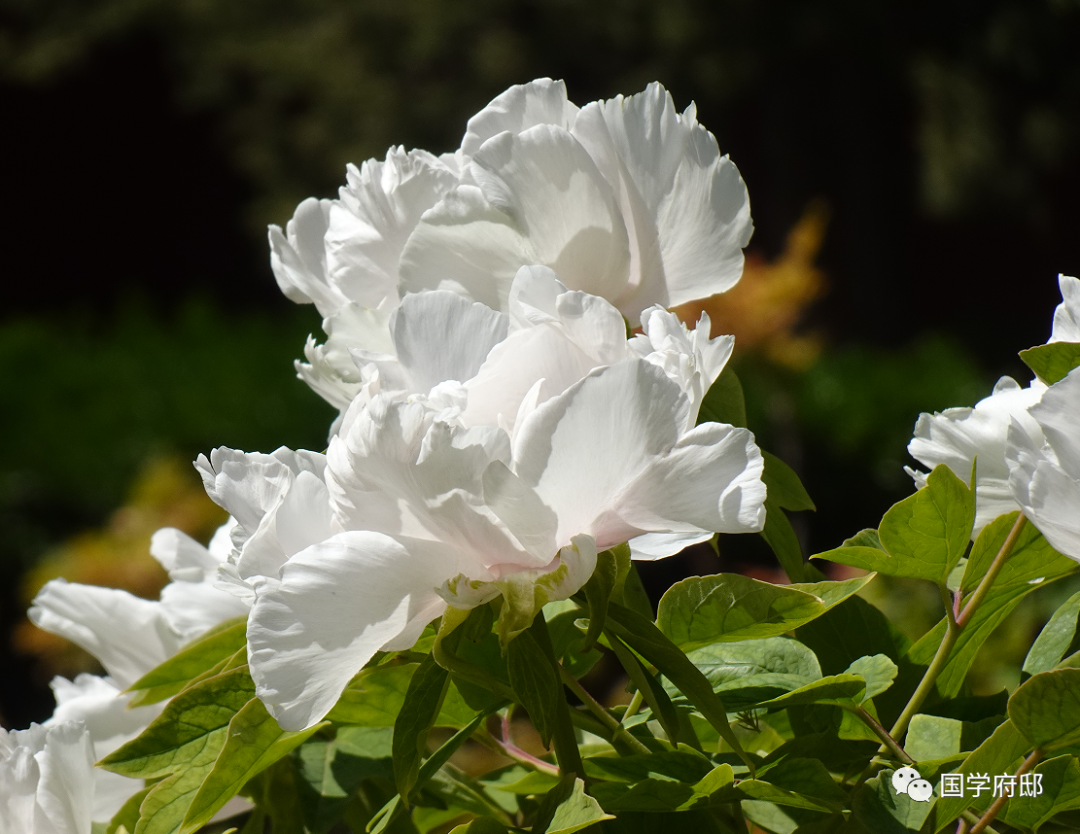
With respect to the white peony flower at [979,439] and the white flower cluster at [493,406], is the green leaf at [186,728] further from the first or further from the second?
the white peony flower at [979,439]

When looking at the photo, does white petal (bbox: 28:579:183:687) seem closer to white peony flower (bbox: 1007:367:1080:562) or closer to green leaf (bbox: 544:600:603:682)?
green leaf (bbox: 544:600:603:682)

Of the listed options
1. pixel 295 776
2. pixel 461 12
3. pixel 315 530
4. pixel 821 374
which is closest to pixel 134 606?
pixel 295 776

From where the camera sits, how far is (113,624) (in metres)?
0.59

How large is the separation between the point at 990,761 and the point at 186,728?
320 millimetres

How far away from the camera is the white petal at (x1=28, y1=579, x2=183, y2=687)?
589 millimetres

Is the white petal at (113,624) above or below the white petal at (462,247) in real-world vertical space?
below

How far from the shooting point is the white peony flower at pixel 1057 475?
0.39 meters

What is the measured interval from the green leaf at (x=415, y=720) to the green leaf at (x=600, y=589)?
0.06 m

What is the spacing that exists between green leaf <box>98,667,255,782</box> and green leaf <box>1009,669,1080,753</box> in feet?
0.98

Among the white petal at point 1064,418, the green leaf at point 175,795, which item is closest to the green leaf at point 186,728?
the green leaf at point 175,795

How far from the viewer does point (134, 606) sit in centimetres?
59

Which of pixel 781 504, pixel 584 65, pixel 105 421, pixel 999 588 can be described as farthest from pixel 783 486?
pixel 584 65

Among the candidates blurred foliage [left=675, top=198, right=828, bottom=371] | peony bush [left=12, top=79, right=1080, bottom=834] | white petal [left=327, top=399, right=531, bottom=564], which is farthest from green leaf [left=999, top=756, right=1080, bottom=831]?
blurred foliage [left=675, top=198, right=828, bottom=371]

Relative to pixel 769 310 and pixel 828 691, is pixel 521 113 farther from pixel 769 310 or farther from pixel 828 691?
pixel 769 310
